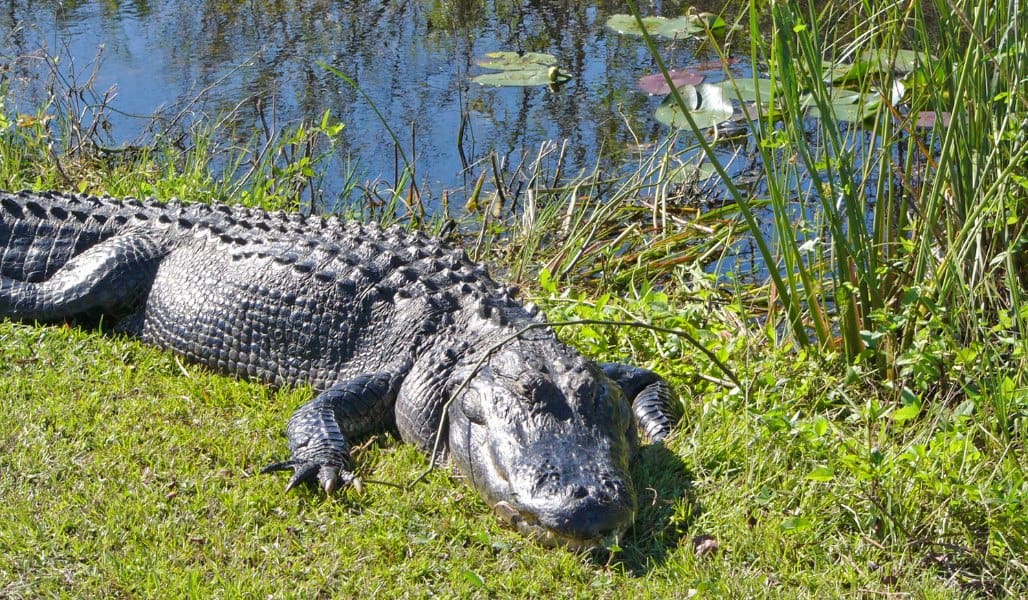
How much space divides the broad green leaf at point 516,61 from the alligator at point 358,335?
429 centimetres

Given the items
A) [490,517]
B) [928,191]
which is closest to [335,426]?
[490,517]

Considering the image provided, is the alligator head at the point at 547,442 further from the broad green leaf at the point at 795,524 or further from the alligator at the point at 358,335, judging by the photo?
the broad green leaf at the point at 795,524

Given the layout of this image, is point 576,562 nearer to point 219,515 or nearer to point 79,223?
point 219,515

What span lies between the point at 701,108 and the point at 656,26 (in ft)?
7.48

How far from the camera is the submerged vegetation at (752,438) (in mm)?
3084

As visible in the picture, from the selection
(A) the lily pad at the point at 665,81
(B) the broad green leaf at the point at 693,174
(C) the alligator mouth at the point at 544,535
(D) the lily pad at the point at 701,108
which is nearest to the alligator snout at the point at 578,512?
(C) the alligator mouth at the point at 544,535

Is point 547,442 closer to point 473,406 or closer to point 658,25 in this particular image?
point 473,406

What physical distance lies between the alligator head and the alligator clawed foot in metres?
0.36

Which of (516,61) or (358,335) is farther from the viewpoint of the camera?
(516,61)

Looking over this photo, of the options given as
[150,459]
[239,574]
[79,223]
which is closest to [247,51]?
[79,223]

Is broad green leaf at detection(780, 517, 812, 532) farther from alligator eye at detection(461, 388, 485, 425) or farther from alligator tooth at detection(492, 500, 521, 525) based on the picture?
alligator eye at detection(461, 388, 485, 425)

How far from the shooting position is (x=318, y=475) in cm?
356

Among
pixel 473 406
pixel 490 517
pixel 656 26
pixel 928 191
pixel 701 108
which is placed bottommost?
pixel 490 517

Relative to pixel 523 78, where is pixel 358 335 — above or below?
below
